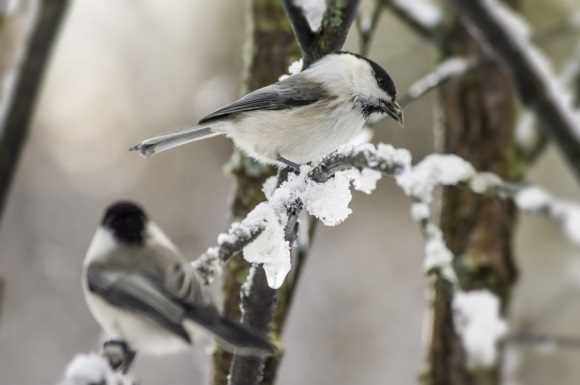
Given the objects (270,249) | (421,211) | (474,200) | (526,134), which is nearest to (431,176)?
(421,211)

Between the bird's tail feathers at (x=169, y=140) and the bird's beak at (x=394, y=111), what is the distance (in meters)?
0.53

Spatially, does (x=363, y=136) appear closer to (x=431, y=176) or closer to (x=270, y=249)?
(x=431, y=176)

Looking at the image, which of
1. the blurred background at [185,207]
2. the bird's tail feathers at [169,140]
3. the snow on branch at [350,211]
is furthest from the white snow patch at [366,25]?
the blurred background at [185,207]

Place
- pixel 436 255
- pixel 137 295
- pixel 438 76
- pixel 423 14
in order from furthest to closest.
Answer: pixel 423 14 < pixel 438 76 < pixel 436 255 < pixel 137 295

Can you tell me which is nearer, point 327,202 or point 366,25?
point 327,202

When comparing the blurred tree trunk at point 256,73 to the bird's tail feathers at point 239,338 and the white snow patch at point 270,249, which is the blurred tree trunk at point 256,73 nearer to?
the white snow patch at point 270,249

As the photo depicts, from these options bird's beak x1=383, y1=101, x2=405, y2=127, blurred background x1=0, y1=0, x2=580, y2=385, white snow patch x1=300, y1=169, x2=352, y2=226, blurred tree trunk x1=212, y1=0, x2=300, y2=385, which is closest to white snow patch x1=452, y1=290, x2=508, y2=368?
white snow patch x1=300, y1=169, x2=352, y2=226

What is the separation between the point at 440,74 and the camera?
3059mm

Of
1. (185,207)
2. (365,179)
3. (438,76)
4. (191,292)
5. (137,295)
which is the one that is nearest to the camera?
(191,292)

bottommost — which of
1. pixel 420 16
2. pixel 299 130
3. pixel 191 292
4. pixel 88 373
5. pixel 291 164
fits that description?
pixel 88 373

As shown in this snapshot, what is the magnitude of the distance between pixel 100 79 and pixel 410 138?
4.99 m

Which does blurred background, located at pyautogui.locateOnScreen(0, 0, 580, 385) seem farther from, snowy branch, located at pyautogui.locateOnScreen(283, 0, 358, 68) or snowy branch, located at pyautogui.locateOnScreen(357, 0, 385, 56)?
snowy branch, located at pyautogui.locateOnScreen(283, 0, 358, 68)

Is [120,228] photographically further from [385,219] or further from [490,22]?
[385,219]

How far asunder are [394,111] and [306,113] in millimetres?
253
